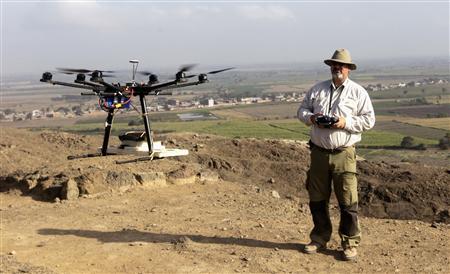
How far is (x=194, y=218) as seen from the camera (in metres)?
8.62

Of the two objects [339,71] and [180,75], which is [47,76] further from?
[339,71]

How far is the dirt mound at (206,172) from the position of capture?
10930mm

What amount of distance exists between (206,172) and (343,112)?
5.96m

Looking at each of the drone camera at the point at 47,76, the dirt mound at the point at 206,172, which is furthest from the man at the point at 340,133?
the drone camera at the point at 47,76

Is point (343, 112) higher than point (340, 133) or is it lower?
higher

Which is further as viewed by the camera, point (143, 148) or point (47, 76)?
point (143, 148)

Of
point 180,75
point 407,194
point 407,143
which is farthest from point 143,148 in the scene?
point 407,143

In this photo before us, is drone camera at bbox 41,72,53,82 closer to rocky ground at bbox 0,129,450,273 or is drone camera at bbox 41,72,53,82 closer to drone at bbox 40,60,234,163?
drone at bbox 40,60,234,163

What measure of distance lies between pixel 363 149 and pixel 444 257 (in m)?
25.8

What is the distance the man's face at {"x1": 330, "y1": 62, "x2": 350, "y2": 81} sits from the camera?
20.3ft

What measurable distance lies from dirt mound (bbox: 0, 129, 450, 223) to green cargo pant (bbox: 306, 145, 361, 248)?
5.03 meters

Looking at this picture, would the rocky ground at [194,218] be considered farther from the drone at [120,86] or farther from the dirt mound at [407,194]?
the drone at [120,86]

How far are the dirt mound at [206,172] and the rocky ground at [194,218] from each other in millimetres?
32

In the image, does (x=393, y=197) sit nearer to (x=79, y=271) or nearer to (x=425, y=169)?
(x=425, y=169)
